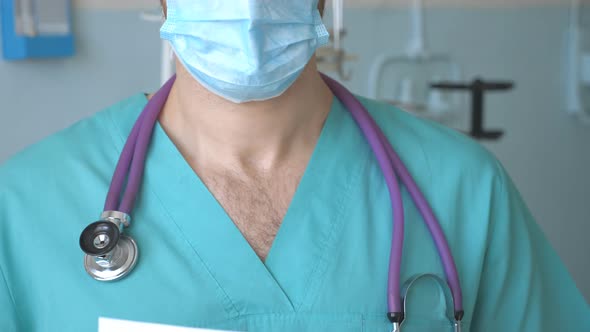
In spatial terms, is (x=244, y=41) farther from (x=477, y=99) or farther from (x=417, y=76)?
(x=417, y=76)

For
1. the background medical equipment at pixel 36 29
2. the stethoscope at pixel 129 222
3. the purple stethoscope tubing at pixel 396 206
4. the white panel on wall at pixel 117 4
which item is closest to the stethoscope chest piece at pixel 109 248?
the stethoscope at pixel 129 222

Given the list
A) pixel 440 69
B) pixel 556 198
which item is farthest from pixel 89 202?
pixel 556 198

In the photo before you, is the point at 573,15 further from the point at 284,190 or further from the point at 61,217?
the point at 61,217

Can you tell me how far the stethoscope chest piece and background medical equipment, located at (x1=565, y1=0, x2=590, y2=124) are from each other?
1.93 m

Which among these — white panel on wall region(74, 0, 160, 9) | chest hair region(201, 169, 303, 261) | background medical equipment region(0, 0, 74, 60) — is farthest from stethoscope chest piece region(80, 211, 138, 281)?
white panel on wall region(74, 0, 160, 9)

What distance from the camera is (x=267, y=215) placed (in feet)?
3.42

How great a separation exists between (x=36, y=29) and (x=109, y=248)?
918 mm

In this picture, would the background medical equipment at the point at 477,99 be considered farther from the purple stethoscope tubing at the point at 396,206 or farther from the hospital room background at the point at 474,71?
the purple stethoscope tubing at the point at 396,206

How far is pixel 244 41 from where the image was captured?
37.4 inches

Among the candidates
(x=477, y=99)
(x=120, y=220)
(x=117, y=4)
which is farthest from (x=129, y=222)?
(x=477, y=99)

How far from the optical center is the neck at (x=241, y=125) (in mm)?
1060

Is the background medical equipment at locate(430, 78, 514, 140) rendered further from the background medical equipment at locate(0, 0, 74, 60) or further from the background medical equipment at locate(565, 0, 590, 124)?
the background medical equipment at locate(0, 0, 74, 60)

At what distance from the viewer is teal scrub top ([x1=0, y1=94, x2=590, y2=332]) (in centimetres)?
95

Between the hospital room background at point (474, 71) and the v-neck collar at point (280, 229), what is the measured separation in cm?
71
